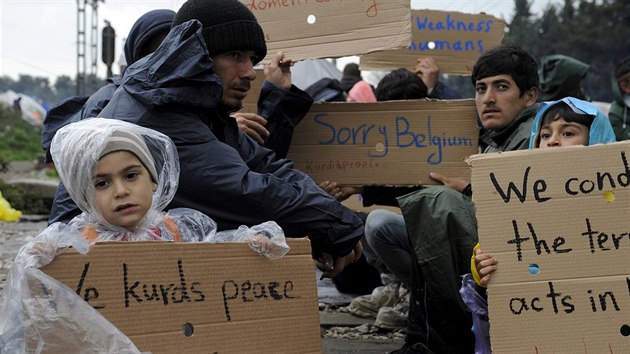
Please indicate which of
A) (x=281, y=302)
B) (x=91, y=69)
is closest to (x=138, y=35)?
(x=281, y=302)

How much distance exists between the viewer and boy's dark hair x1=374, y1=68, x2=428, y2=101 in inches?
215

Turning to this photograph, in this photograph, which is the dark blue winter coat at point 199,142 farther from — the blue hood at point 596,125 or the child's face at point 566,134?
the blue hood at point 596,125

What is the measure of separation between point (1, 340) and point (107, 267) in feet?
1.10

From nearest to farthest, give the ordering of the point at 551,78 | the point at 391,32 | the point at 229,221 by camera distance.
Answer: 1. the point at 229,221
2. the point at 391,32
3. the point at 551,78

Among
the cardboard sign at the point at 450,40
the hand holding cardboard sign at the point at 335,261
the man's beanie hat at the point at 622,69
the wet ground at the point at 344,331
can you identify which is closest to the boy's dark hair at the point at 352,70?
the wet ground at the point at 344,331

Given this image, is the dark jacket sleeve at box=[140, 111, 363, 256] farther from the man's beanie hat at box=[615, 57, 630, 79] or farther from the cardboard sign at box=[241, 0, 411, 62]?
the man's beanie hat at box=[615, 57, 630, 79]

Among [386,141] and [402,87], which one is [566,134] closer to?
[386,141]

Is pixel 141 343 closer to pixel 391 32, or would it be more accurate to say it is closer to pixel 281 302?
pixel 281 302

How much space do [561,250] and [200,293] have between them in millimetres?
1140

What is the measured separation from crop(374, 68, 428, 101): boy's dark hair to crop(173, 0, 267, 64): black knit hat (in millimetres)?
1816

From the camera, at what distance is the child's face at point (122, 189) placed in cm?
297

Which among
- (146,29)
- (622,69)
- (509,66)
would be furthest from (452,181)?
(622,69)

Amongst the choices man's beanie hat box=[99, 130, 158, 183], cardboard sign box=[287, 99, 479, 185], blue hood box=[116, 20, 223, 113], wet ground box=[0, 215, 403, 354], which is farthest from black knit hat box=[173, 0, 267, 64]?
wet ground box=[0, 215, 403, 354]

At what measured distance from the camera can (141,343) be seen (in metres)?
2.65
